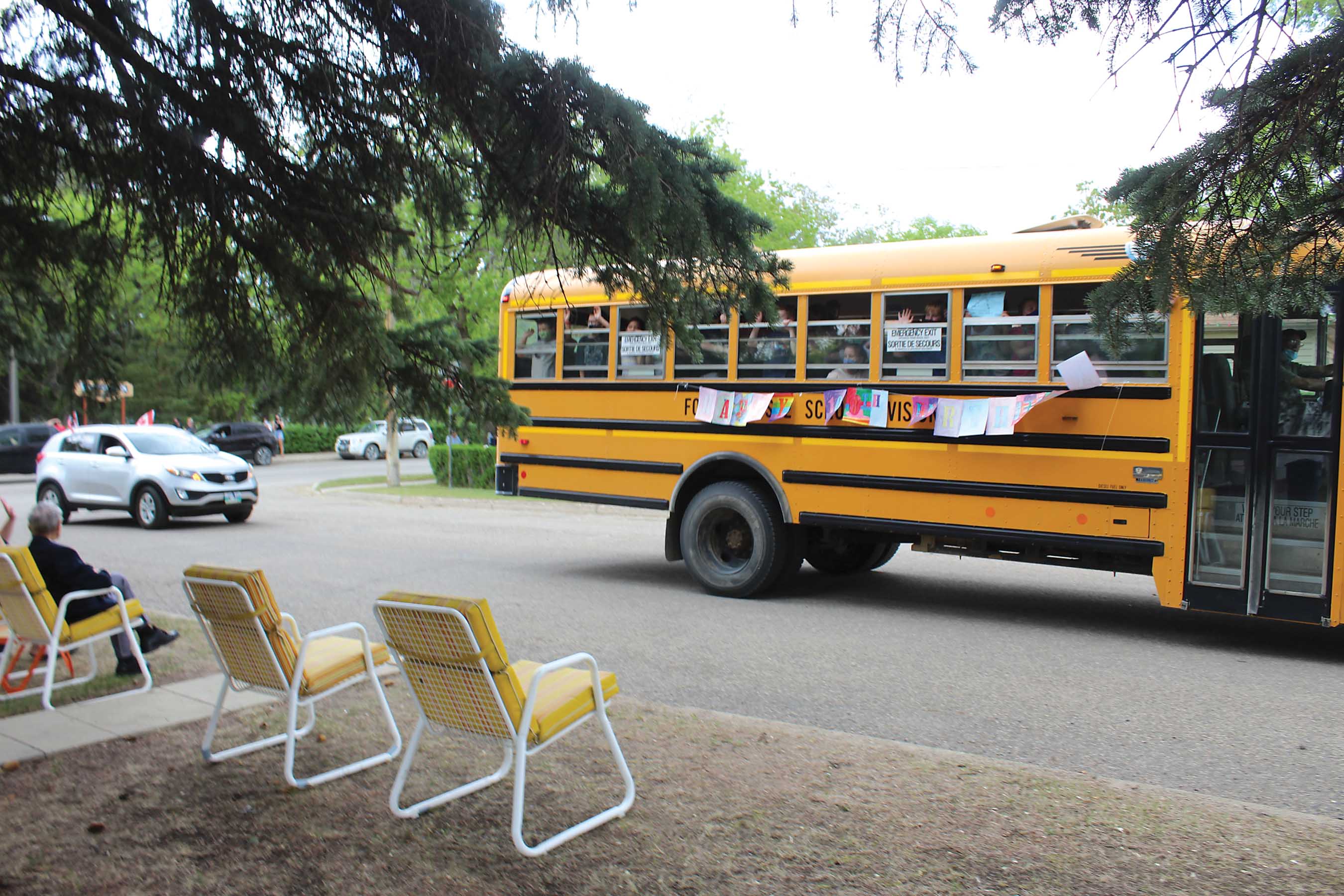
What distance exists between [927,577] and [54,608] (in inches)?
328

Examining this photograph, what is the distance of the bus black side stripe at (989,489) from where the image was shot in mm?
8023

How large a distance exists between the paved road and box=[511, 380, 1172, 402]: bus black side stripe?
6.38ft

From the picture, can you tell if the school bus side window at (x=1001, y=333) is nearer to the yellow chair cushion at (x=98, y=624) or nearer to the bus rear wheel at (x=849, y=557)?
the bus rear wheel at (x=849, y=557)

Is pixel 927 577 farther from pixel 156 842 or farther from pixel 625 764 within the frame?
pixel 156 842

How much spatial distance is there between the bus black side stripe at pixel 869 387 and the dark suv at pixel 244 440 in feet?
98.4

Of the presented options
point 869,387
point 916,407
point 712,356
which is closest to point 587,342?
point 712,356

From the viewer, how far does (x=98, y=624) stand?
6.23 m

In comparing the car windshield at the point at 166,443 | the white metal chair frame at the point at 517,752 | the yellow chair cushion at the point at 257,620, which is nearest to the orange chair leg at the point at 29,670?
the yellow chair cushion at the point at 257,620

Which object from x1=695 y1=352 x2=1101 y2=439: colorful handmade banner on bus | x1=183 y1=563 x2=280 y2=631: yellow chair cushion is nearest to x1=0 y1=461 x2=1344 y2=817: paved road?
x1=695 y1=352 x2=1101 y2=439: colorful handmade banner on bus

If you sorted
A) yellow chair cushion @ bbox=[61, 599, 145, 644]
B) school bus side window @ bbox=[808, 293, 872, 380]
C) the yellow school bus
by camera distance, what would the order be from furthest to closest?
school bus side window @ bbox=[808, 293, 872, 380] → the yellow school bus → yellow chair cushion @ bbox=[61, 599, 145, 644]

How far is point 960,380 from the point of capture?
8750 mm

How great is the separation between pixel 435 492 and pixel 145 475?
6.75 meters

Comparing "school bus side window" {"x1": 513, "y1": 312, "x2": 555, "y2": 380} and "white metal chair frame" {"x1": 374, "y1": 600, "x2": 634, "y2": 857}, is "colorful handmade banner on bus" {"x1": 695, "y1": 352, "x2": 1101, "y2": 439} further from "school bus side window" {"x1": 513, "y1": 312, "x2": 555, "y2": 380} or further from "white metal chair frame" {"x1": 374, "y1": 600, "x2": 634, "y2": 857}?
"white metal chair frame" {"x1": 374, "y1": 600, "x2": 634, "y2": 857}

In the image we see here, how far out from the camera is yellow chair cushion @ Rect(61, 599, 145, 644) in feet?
20.0
